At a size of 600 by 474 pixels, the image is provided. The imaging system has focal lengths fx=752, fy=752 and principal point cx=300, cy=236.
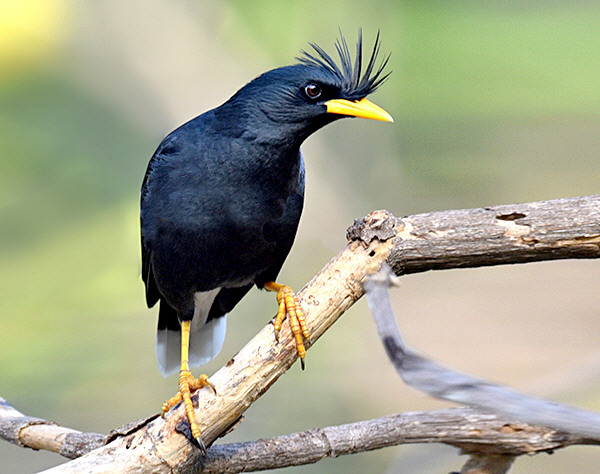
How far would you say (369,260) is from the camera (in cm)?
143

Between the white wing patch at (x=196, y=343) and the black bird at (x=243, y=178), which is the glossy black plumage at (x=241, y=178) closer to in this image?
the black bird at (x=243, y=178)

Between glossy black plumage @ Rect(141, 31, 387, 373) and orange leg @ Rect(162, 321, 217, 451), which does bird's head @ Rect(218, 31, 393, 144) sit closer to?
glossy black plumage @ Rect(141, 31, 387, 373)

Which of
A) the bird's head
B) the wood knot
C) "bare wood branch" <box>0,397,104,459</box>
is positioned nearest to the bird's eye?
the bird's head

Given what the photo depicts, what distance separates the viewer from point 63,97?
12.4 feet

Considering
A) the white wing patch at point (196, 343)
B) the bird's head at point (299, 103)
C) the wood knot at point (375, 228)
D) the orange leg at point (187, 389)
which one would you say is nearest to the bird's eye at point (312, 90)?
the bird's head at point (299, 103)

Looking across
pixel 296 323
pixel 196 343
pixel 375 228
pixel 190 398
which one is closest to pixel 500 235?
pixel 375 228

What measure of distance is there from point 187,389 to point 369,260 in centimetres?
48

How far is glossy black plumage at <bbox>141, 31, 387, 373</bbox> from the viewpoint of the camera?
1654 millimetres

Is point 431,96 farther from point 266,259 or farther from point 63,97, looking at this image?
point 266,259

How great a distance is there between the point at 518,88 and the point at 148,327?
240 cm

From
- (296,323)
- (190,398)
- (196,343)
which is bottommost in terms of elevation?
(190,398)

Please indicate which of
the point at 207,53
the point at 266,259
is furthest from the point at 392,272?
the point at 207,53

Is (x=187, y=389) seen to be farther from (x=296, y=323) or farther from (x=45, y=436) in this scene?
(x=45, y=436)

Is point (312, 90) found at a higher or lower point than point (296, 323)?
higher
